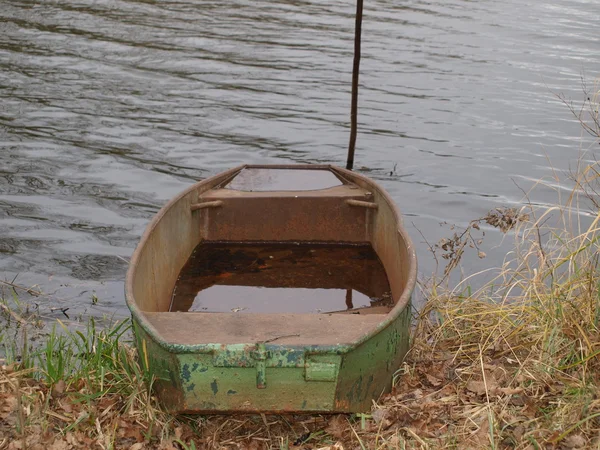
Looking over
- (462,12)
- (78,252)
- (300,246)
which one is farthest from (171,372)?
(462,12)

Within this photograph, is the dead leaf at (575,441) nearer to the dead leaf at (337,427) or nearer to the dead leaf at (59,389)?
the dead leaf at (337,427)

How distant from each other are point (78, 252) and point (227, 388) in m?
4.16

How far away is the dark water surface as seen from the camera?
8.76 m

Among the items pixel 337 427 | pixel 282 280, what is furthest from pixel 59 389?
pixel 282 280

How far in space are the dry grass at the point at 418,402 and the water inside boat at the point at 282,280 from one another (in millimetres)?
1055

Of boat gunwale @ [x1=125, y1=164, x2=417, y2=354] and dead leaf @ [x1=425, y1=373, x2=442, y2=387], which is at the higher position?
boat gunwale @ [x1=125, y1=164, x2=417, y2=354]

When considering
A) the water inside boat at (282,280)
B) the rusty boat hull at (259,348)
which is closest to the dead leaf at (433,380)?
the rusty boat hull at (259,348)

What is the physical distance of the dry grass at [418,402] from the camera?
4113 mm

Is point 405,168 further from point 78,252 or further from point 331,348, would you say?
point 331,348

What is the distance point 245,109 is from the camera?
12398 millimetres

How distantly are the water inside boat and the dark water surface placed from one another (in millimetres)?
909

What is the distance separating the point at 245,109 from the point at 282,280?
6.29m

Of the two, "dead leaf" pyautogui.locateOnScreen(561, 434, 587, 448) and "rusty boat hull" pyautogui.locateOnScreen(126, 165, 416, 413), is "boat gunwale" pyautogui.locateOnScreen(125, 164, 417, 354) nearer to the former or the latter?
"rusty boat hull" pyautogui.locateOnScreen(126, 165, 416, 413)

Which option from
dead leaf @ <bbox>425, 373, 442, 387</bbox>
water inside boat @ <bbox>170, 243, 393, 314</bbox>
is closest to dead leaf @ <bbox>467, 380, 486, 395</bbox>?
dead leaf @ <bbox>425, 373, 442, 387</bbox>
